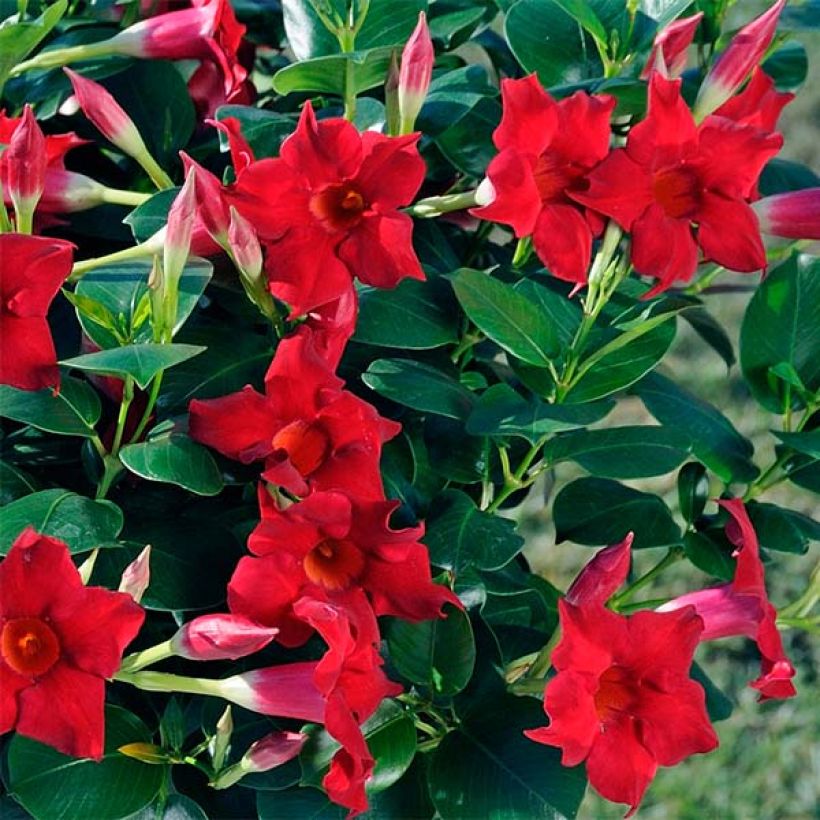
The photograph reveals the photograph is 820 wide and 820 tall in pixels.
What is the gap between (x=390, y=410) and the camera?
3.30 ft

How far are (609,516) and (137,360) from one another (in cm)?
48

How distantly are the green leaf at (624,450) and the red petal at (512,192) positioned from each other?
0.65 ft

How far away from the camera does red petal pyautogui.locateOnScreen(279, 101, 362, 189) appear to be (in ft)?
2.69

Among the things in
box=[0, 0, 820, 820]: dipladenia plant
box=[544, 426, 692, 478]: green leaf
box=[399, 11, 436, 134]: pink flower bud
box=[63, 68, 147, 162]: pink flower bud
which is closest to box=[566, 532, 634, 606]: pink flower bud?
box=[0, 0, 820, 820]: dipladenia plant

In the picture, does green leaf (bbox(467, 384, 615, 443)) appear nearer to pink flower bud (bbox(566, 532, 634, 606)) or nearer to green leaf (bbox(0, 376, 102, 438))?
pink flower bud (bbox(566, 532, 634, 606))

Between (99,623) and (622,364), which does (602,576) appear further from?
(99,623)

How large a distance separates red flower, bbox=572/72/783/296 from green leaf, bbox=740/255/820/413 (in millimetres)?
154

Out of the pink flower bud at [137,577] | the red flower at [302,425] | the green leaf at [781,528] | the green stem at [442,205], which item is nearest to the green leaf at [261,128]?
the green stem at [442,205]

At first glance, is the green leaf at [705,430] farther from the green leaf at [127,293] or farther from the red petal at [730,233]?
the green leaf at [127,293]

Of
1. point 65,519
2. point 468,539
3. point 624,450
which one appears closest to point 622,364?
point 624,450

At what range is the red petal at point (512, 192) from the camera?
83cm

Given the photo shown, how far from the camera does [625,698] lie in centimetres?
85

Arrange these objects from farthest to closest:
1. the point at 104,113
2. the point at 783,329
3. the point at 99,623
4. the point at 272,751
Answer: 1. the point at 783,329
2. the point at 104,113
3. the point at 272,751
4. the point at 99,623

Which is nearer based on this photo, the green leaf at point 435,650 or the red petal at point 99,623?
the red petal at point 99,623
